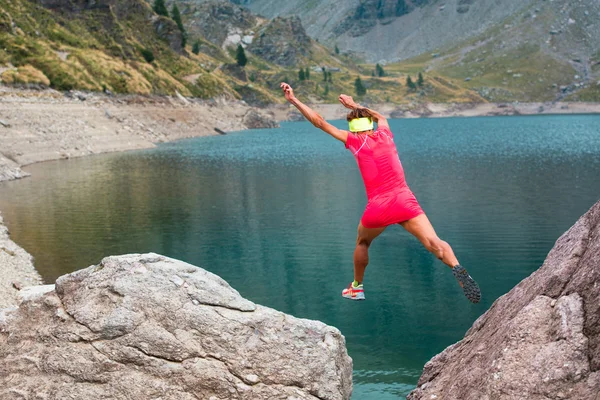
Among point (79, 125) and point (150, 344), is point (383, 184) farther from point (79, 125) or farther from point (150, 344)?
point (79, 125)

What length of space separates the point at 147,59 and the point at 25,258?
133417mm

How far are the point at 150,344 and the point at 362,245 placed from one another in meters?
3.71

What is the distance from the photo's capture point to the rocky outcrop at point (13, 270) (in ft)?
73.4

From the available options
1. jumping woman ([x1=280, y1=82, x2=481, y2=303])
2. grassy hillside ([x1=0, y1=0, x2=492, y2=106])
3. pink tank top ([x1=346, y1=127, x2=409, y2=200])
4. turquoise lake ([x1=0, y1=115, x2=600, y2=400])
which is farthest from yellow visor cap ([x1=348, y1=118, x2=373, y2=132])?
grassy hillside ([x1=0, y1=0, x2=492, y2=106])

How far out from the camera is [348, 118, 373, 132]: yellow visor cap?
31.9 feet

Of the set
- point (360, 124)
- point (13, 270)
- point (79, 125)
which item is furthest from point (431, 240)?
point (79, 125)

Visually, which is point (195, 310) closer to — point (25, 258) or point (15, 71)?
point (25, 258)

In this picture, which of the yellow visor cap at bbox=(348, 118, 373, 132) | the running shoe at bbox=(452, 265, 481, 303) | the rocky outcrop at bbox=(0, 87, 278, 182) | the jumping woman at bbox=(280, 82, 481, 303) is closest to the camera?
the running shoe at bbox=(452, 265, 481, 303)

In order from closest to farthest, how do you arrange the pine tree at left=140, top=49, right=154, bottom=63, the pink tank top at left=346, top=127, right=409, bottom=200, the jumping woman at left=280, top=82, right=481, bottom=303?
the jumping woman at left=280, top=82, right=481, bottom=303 → the pink tank top at left=346, top=127, right=409, bottom=200 → the pine tree at left=140, top=49, right=154, bottom=63

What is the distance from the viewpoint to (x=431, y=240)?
9305 millimetres

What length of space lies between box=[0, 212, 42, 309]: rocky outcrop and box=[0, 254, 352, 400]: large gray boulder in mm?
10786

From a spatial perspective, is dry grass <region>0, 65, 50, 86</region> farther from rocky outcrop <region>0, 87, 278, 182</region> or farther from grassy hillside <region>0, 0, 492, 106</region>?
rocky outcrop <region>0, 87, 278, 182</region>

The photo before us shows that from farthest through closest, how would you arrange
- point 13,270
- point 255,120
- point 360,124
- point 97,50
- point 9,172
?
point 255,120 → point 97,50 → point 9,172 → point 13,270 → point 360,124

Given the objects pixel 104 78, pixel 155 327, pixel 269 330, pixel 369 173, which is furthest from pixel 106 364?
pixel 104 78
